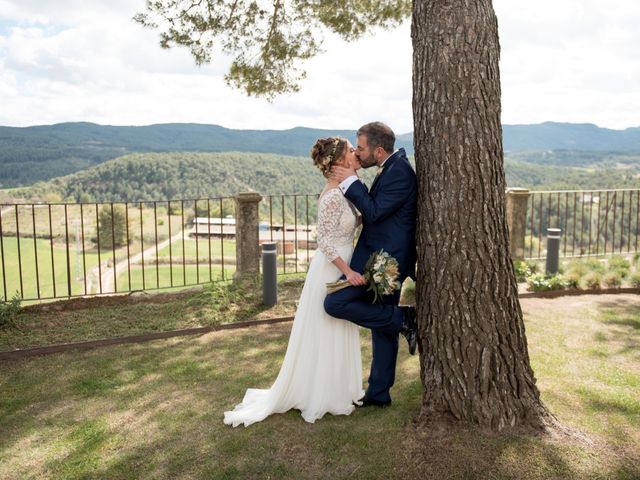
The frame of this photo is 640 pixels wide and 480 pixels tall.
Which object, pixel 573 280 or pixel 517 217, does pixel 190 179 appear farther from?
pixel 573 280

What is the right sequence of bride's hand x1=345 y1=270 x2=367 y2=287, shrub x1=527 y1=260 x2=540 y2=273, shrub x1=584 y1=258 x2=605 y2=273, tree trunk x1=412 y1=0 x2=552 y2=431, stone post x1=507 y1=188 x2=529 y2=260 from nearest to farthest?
tree trunk x1=412 y1=0 x2=552 y2=431, bride's hand x1=345 y1=270 x2=367 y2=287, shrub x1=584 y1=258 x2=605 y2=273, shrub x1=527 y1=260 x2=540 y2=273, stone post x1=507 y1=188 x2=529 y2=260

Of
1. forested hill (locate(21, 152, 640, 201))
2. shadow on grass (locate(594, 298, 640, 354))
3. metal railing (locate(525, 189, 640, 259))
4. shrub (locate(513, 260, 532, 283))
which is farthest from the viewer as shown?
forested hill (locate(21, 152, 640, 201))

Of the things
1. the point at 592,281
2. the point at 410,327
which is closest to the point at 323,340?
the point at 410,327

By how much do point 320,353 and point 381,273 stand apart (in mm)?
676

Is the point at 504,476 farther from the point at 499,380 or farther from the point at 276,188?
the point at 276,188

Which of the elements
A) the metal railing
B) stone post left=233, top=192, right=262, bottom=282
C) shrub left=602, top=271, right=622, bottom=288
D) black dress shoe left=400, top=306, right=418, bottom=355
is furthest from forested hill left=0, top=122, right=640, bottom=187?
black dress shoe left=400, top=306, right=418, bottom=355

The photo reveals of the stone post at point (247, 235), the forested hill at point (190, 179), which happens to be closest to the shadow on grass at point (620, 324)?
the stone post at point (247, 235)

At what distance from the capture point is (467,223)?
310cm

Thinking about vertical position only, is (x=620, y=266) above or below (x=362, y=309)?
below

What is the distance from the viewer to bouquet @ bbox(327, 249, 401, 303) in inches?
133

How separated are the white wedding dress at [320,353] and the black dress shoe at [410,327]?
34 cm

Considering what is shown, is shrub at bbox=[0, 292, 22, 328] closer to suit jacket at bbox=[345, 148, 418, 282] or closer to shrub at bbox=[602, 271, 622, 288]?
suit jacket at bbox=[345, 148, 418, 282]

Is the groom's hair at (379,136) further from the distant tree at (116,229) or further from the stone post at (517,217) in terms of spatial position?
the distant tree at (116,229)

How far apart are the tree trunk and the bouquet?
0.23m
